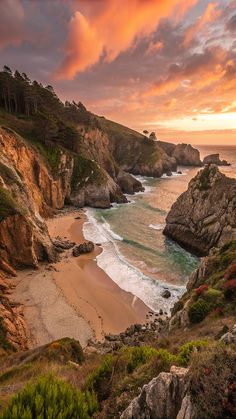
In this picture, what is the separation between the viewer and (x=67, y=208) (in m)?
60.2

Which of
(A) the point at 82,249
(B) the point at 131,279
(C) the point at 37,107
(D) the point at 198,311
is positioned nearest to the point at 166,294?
(B) the point at 131,279

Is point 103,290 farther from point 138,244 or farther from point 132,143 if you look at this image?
point 132,143

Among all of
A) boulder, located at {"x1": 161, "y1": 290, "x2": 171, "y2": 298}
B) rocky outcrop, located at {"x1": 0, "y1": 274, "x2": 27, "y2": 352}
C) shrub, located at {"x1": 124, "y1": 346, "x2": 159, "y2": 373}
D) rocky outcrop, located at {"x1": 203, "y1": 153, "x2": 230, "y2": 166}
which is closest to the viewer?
shrub, located at {"x1": 124, "y1": 346, "x2": 159, "y2": 373}

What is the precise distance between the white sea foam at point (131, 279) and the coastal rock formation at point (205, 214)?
10694 millimetres

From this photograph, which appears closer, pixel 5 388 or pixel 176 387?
pixel 176 387

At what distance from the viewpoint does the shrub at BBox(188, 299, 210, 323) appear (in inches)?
658

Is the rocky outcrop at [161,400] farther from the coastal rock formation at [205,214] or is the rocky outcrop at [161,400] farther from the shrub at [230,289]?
the coastal rock formation at [205,214]

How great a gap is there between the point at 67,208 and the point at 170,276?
1337 inches

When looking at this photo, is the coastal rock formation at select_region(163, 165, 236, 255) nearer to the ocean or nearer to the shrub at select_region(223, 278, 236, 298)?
the ocean

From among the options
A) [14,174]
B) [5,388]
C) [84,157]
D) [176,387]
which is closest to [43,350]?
[5,388]

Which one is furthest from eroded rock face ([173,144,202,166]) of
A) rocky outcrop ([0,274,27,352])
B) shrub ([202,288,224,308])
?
rocky outcrop ([0,274,27,352])

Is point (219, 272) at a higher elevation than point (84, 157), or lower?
lower

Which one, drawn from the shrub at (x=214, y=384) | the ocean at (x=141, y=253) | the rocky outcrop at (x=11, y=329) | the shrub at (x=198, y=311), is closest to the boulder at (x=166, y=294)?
the ocean at (x=141, y=253)

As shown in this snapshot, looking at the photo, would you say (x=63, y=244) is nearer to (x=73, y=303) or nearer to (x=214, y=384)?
(x=73, y=303)
